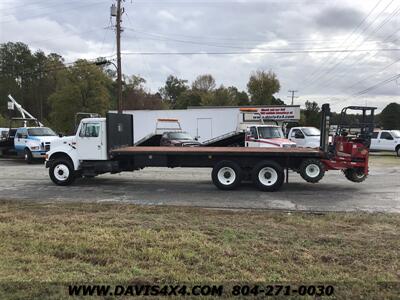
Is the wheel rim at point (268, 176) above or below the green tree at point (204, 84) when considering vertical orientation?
below

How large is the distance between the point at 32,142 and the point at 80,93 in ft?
108

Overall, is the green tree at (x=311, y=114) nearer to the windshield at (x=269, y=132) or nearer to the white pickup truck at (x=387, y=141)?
the white pickup truck at (x=387, y=141)

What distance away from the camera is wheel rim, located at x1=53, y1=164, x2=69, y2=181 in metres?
14.0

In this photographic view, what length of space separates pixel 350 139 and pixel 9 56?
86.3 m

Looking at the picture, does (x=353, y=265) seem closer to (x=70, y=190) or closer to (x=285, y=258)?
(x=285, y=258)

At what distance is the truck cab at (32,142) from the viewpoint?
2358 centimetres

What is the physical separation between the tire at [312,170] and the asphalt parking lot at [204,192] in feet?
1.38

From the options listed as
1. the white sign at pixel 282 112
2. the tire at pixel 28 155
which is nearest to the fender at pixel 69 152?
the tire at pixel 28 155

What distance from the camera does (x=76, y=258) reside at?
19.0 feet

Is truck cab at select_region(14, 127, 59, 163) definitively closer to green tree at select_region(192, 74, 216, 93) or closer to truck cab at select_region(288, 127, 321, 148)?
truck cab at select_region(288, 127, 321, 148)

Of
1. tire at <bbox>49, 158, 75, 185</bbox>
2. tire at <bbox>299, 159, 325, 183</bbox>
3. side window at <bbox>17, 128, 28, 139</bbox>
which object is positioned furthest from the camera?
side window at <bbox>17, 128, 28, 139</bbox>

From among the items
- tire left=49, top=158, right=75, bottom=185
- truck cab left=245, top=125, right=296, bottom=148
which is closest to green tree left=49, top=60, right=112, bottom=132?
truck cab left=245, top=125, right=296, bottom=148

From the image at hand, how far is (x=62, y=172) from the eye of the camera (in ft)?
45.9

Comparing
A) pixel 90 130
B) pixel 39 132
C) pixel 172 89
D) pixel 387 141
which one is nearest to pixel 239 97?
pixel 172 89
